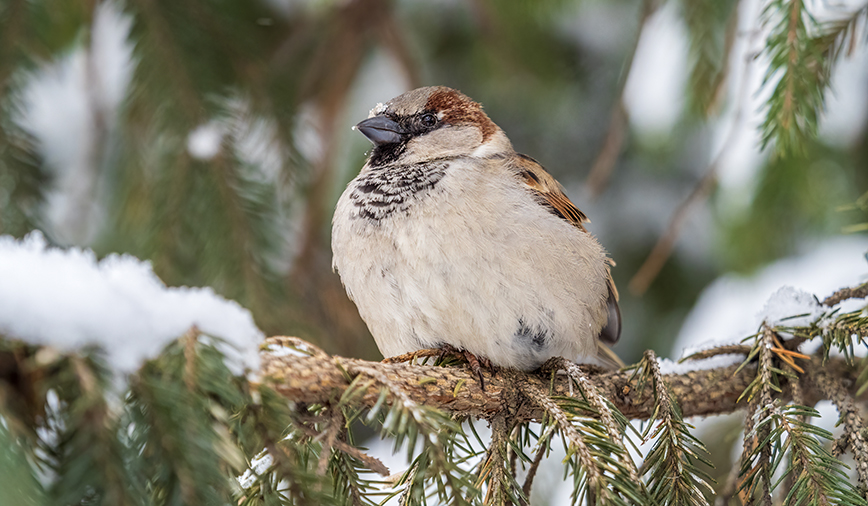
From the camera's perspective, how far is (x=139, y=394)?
27.6 inches

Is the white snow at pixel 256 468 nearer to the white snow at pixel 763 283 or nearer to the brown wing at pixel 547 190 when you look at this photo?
the brown wing at pixel 547 190

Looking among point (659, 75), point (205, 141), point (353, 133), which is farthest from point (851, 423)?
point (353, 133)

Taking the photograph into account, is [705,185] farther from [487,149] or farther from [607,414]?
[607,414]

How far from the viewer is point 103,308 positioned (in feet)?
2.25

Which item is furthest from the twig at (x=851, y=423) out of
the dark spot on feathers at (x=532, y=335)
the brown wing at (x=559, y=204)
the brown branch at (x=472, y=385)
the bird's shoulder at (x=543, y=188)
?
the bird's shoulder at (x=543, y=188)

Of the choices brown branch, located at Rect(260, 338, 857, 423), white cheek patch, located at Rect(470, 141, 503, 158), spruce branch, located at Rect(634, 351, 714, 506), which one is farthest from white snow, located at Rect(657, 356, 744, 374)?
white cheek patch, located at Rect(470, 141, 503, 158)

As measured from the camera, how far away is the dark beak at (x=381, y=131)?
84.7 inches

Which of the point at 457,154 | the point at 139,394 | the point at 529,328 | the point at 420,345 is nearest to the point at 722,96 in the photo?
the point at 457,154

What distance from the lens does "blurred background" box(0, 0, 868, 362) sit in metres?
1.94

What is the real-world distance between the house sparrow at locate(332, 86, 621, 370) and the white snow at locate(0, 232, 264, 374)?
892 mm

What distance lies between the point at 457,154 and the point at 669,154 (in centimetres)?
150

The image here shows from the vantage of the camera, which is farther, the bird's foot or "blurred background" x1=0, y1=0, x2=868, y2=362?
"blurred background" x1=0, y1=0, x2=868, y2=362

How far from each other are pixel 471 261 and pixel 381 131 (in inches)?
28.3

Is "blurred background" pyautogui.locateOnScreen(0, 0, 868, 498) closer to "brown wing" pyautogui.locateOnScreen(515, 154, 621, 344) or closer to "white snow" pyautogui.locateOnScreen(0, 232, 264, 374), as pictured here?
"brown wing" pyautogui.locateOnScreen(515, 154, 621, 344)
